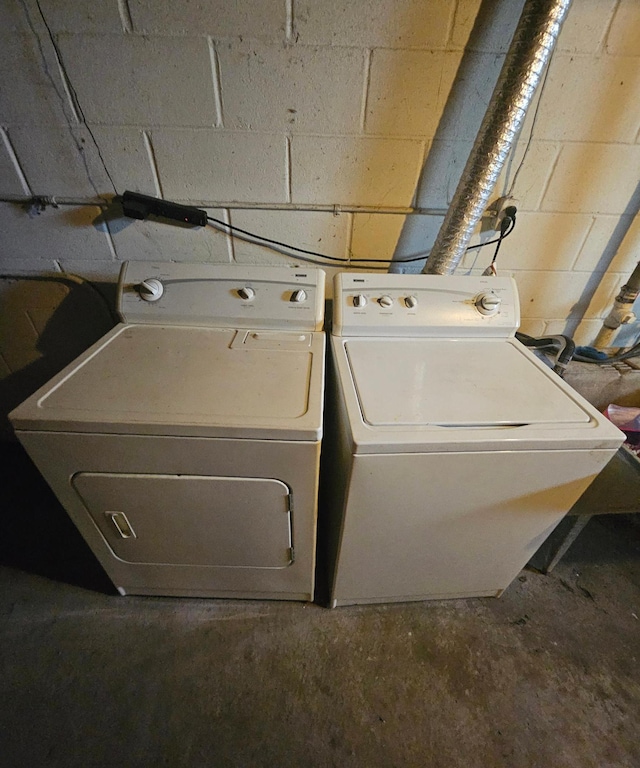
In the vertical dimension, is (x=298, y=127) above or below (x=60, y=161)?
above

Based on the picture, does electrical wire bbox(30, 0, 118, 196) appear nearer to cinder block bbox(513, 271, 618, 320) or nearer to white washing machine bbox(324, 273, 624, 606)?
white washing machine bbox(324, 273, 624, 606)

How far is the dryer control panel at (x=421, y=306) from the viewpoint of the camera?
1066 mm

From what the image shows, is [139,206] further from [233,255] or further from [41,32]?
[41,32]

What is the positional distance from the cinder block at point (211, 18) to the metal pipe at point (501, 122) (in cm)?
63

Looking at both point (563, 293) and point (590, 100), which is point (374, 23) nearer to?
point (590, 100)

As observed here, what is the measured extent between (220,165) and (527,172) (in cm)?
104

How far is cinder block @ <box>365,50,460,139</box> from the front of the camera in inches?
38.0

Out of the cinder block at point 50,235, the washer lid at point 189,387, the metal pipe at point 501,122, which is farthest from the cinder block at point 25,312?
the metal pipe at point 501,122

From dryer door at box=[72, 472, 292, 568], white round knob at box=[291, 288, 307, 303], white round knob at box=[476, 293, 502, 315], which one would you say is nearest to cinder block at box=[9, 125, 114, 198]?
white round knob at box=[291, 288, 307, 303]

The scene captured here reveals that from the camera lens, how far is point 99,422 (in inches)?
Result: 28.2

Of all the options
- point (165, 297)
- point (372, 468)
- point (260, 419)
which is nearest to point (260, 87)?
point (165, 297)

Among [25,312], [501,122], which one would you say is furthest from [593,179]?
[25,312]

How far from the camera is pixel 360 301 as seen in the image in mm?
1065

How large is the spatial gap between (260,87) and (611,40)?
102cm
